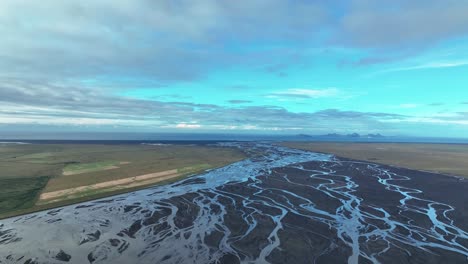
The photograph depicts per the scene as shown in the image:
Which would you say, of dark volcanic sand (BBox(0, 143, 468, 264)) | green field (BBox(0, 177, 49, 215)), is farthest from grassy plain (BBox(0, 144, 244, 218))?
dark volcanic sand (BBox(0, 143, 468, 264))

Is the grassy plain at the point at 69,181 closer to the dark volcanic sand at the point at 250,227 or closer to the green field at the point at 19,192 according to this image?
the green field at the point at 19,192

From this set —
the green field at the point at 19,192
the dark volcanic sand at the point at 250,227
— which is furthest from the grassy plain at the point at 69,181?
the dark volcanic sand at the point at 250,227

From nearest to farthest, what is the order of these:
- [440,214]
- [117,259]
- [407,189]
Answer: [117,259] → [440,214] → [407,189]

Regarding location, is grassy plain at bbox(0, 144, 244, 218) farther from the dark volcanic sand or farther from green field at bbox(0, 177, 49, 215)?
the dark volcanic sand

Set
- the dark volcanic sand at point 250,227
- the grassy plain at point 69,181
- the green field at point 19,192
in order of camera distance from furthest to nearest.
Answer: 1. the grassy plain at point 69,181
2. the green field at point 19,192
3. the dark volcanic sand at point 250,227

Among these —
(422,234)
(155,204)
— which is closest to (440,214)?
(422,234)

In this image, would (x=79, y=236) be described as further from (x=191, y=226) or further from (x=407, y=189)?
(x=407, y=189)

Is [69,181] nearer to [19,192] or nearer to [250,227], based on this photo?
[19,192]

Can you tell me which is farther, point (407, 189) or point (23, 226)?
point (407, 189)
